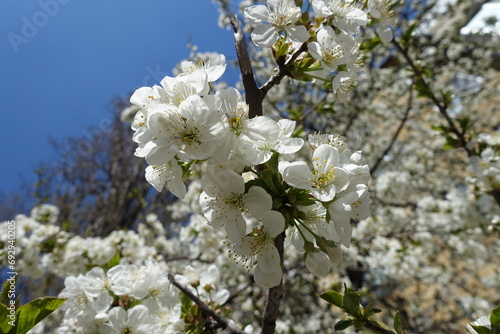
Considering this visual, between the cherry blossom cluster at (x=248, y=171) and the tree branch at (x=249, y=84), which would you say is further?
the tree branch at (x=249, y=84)

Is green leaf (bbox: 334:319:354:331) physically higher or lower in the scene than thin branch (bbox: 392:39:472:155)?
higher

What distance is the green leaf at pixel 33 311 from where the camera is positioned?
31.0 inches

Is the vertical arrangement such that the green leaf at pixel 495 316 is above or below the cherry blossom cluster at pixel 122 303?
below

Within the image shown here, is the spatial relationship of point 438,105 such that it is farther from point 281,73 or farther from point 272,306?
point 272,306

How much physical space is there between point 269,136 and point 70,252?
7.55ft

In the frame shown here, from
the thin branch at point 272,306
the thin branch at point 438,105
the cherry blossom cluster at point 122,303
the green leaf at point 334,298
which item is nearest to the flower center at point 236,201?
the thin branch at point 272,306

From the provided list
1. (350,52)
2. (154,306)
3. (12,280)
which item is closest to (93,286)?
(154,306)

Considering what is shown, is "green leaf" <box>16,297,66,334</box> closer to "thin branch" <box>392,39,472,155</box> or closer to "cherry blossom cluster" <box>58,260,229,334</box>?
"cherry blossom cluster" <box>58,260,229,334</box>

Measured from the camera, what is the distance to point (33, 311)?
0.80 metres

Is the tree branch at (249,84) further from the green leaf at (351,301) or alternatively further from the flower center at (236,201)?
the green leaf at (351,301)

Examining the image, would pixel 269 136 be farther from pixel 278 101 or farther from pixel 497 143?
pixel 278 101

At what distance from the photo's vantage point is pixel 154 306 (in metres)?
1.26

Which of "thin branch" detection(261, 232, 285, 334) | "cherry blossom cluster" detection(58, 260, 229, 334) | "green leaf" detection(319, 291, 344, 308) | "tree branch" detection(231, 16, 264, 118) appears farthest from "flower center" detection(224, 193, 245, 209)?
"cherry blossom cluster" detection(58, 260, 229, 334)

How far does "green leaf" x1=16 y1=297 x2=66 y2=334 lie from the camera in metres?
0.79
